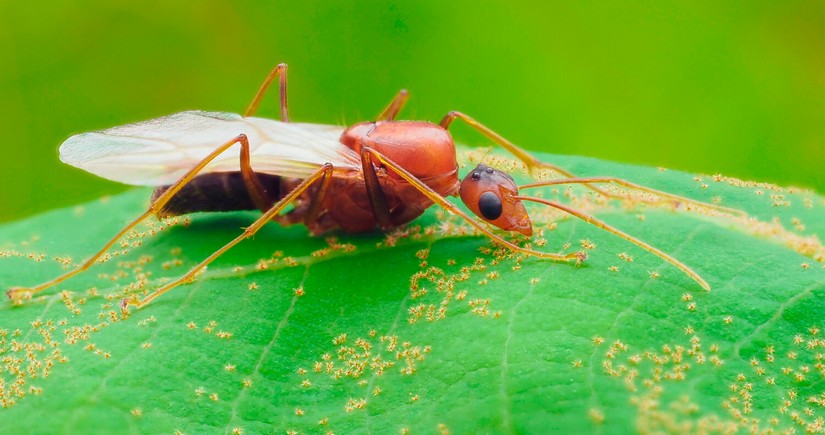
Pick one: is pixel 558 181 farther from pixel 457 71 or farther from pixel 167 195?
pixel 457 71

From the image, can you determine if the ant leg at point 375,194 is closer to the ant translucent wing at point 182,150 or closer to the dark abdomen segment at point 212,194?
the ant translucent wing at point 182,150

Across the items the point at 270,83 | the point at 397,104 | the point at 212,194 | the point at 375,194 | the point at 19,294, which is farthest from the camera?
the point at 270,83

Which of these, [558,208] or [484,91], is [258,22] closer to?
[484,91]

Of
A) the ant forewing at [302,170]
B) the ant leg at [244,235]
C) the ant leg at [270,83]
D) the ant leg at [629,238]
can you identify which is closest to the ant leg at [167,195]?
the ant forewing at [302,170]

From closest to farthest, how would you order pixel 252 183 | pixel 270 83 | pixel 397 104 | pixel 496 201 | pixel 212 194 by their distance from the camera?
pixel 496 201 → pixel 252 183 → pixel 212 194 → pixel 397 104 → pixel 270 83

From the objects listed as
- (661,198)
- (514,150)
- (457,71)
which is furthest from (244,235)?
(457,71)

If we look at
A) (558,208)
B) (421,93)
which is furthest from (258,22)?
(558,208)
